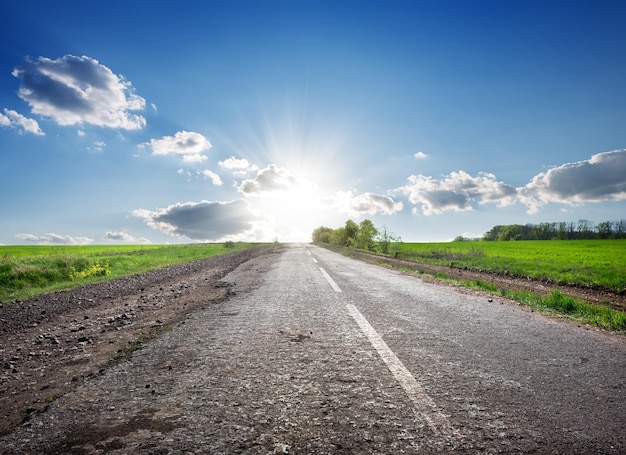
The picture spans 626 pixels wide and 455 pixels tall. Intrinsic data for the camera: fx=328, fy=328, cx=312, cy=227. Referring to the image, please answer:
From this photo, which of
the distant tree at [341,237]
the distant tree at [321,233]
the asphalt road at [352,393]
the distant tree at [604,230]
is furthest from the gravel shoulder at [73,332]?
the distant tree at [604,230]

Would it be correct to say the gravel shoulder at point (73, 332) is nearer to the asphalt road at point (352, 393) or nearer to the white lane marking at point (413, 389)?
the asphalt road at point (352, 393)

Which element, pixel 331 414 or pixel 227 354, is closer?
pixel 331 414

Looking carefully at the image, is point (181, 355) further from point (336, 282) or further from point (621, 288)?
point (621, 288)

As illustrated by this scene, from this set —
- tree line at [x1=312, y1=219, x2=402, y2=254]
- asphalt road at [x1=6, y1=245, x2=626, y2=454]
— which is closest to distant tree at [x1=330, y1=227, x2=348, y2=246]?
tree line at [x1=312, y1=219, x2=402, y2=254]

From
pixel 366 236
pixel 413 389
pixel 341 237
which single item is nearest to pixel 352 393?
pixel 413 389

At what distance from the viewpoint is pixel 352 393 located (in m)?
2.79

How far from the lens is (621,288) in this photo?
10984 mm

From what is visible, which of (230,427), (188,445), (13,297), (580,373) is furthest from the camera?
(13,297)

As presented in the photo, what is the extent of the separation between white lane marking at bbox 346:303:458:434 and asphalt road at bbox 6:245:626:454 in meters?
0.01

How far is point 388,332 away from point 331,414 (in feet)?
7.90

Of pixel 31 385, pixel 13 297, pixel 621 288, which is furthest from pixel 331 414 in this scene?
pixel 621 288

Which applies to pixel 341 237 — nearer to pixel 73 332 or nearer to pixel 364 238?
pixel 364 238

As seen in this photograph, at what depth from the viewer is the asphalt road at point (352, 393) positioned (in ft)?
7.16

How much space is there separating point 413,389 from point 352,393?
1.75 feet
